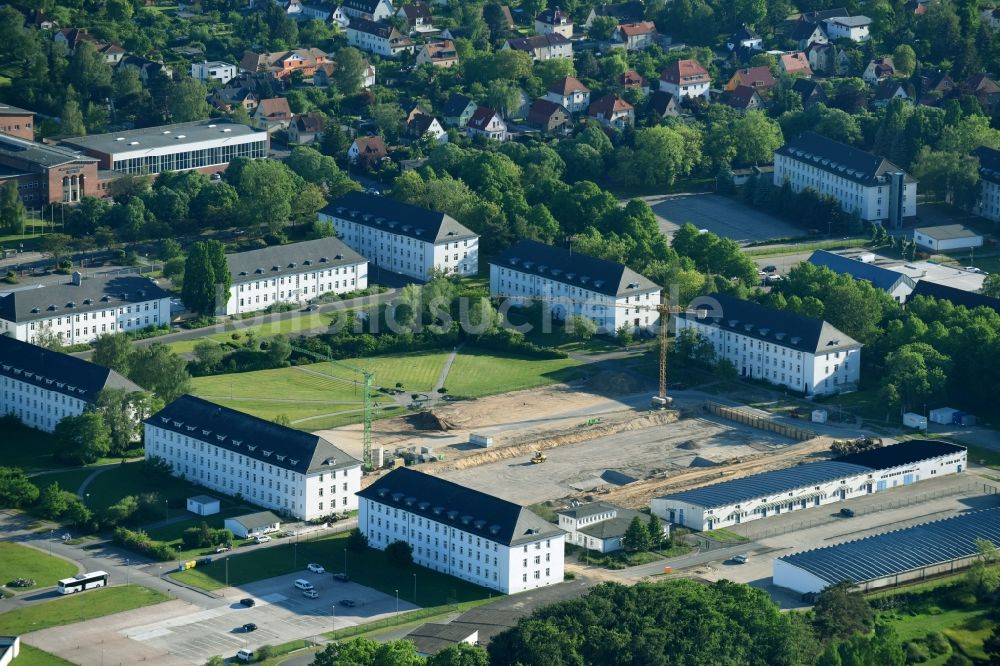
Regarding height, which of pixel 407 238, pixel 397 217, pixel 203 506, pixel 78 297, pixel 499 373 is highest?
pixel 397 217

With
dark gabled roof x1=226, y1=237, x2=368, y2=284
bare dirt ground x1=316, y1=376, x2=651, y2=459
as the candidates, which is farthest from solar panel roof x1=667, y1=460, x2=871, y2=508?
dark gabled roof x1=226, y1=237, x2=368, y2=284

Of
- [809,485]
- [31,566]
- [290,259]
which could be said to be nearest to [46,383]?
[31,566]

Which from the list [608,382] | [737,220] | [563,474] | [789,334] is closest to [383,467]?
[563,474]

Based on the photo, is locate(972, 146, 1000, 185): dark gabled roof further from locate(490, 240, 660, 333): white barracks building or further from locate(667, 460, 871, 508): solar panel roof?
locate(667, 460, 871, 508): solar panel roof

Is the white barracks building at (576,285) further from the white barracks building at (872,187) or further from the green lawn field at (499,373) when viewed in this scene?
the white barracks building at (872,187)

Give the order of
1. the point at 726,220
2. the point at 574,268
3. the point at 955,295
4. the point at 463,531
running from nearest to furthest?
the point at 463,531
the point at 955,295
the point at 574,268
the point at 726,220

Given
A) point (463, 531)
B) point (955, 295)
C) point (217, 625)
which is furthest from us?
point (955, 295)

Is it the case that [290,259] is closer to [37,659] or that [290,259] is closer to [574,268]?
[574,268]
